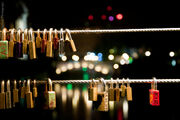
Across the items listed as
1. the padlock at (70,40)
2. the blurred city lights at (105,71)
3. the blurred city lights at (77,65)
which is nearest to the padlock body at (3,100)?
the padlock at (70,40)

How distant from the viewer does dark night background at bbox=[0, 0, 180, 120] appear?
2375 millimetres

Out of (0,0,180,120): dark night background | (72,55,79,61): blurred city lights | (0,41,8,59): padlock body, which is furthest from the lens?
(72,55,79,61): blurred city lights

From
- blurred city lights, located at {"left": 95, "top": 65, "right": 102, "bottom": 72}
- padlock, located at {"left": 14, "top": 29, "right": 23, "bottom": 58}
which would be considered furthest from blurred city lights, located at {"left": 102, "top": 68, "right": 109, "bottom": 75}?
padlock, located at {"left": 14, "top": 29, "right": 23, "bottom": 58}

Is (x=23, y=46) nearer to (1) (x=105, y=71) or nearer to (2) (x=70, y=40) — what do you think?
(2) (x=70, y=40)

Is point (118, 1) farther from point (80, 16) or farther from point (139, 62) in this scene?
point (139, 62)

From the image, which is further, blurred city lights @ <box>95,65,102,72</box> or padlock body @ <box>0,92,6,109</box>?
blurred city lights @ <box>95,65,102,72</box>

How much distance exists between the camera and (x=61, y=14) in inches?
99.1

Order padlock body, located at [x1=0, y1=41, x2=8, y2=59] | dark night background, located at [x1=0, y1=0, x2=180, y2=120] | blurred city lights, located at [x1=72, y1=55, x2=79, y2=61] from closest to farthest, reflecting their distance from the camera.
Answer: padlock body, located at [x1=0, y1=41, x2=8, y2=59] < dark night background, located at [x1=0, y1=0, x2=180, y2=120] < blurred city lights, located at [x1=72, y1=55, x2=79, y2=61]

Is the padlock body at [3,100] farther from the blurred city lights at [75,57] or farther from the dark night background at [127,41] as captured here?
the blurred city lights at [75,57]

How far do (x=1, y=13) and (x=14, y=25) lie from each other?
0.53 ft

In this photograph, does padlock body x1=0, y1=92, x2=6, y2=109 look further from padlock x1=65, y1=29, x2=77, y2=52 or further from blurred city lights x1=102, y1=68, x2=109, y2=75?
blurred city lights x1=102, y1=68, x2=109, y2=75

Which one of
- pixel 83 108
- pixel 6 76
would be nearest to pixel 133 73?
pixel 83 108

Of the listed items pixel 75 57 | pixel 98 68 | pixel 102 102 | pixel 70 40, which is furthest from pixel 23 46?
pixel 98 68

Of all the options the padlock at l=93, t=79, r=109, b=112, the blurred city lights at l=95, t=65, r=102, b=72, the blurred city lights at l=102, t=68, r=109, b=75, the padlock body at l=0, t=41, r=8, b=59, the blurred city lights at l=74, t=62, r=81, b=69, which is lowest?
the padlock at l=93, t=79, r=109, b=112
